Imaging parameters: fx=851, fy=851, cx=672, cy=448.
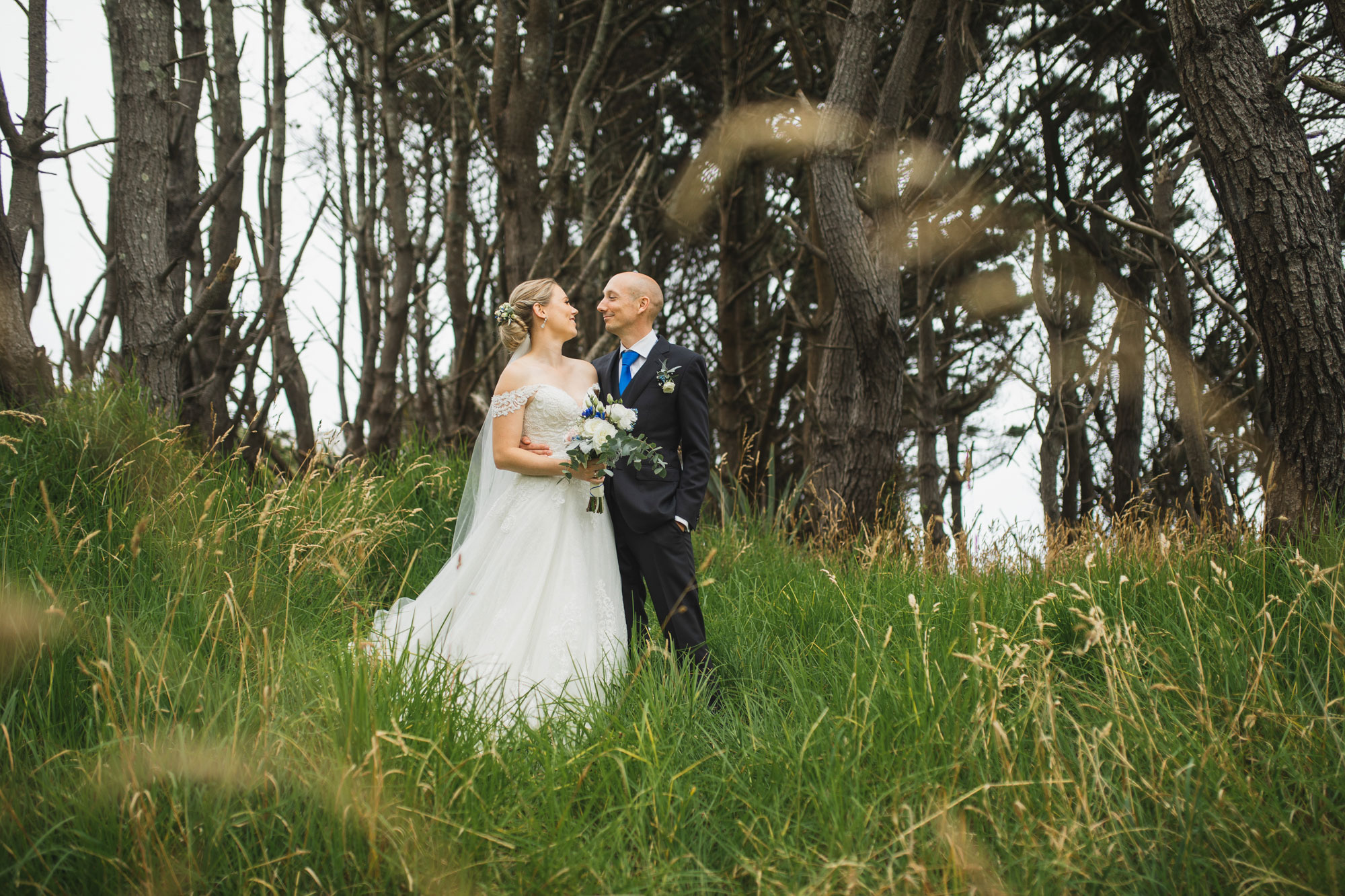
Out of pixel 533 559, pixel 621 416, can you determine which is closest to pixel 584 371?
pixel 621 416

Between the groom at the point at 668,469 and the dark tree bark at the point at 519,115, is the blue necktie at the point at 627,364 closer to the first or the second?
the groom at the point at 668,469

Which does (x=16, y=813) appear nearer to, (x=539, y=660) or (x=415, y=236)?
(x=539, y=660)

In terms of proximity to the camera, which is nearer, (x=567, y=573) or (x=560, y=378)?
(x=567, y=573)

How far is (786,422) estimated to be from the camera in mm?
12305

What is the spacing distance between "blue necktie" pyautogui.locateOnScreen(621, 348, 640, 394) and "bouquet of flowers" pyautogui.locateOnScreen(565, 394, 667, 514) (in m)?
0.28

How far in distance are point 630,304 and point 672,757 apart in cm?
189

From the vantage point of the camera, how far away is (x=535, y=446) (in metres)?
3.76

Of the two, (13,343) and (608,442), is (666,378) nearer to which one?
(608,442)

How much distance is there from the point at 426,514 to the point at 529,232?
2.27 metres

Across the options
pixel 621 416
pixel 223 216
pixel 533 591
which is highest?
pixel 223 216

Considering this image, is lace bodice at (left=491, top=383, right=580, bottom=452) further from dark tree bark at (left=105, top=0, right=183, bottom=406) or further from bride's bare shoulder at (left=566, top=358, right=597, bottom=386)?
dark tree bark at (left=105, top=0, right=183, bottom=406)

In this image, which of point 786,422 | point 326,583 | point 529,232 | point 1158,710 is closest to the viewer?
point 1158,710

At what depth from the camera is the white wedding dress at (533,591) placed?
11.2 feet

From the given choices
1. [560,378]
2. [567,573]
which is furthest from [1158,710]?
[560,378]
